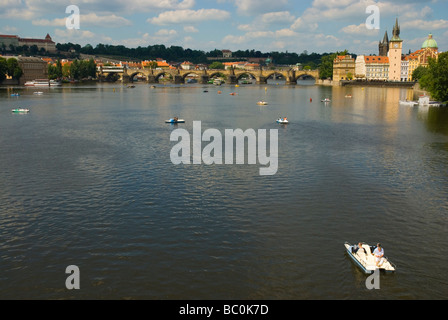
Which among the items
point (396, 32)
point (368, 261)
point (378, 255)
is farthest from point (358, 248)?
point (396, 32)

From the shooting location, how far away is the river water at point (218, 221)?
17.9 metres

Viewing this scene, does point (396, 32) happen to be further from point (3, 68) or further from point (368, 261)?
point (368, 261)

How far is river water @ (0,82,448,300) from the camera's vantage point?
1788 centimetres

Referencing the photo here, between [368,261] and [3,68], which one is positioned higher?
[3,68]

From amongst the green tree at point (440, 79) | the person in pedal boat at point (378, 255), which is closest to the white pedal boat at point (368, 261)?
the person in pedal boat at point (378, 255)

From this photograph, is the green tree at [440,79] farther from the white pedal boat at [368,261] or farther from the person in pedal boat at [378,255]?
the person in pedal boat at [378,255]

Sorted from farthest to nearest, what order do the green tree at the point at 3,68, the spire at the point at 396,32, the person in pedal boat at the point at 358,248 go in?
the spire at the point at 396,32 < the green tree at the point at 3,68 < the person in pedal boat at the point at 358,248

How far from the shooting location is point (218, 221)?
24031 mm

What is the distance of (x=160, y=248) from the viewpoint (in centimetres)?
2080

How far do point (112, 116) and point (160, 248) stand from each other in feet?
194

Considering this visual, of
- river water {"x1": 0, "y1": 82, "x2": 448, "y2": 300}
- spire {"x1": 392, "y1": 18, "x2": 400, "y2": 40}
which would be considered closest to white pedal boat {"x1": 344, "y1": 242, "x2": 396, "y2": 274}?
river water {"x1": 0, "y1": 82, "x2": 448, "y2": 300}

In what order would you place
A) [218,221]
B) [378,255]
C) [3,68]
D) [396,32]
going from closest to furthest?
[378,255]
[218,221]
[3,68]
[396,32]
